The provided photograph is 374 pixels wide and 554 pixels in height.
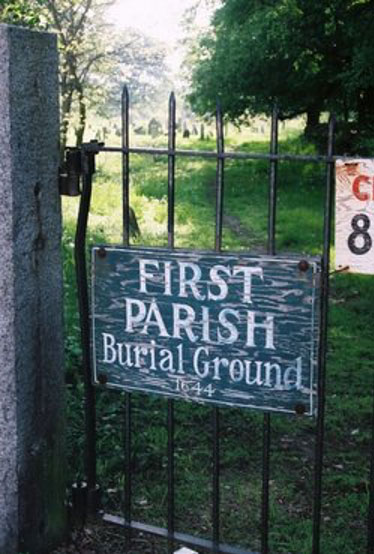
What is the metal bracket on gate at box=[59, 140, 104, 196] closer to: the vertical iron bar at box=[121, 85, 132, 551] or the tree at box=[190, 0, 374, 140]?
the vertical iron bar at box=[121, 85, 132, 551]

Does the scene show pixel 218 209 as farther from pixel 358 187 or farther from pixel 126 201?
pixel 358 187

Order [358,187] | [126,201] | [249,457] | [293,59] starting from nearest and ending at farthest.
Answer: [358,187] → [126,201] → [249,457] → [293,59]

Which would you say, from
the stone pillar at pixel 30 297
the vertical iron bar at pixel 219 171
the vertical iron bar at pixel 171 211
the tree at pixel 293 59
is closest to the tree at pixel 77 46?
the tree at pixel 293 59

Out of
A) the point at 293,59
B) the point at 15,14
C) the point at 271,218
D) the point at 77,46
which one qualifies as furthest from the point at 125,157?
the point at 77,46

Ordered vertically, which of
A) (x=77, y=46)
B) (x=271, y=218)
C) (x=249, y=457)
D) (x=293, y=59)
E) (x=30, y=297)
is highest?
(x=77, y=46)

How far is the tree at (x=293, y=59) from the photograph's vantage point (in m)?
15.1

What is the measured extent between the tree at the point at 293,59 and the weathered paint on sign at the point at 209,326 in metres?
11.7

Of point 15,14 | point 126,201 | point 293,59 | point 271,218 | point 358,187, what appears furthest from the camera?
point 293,59

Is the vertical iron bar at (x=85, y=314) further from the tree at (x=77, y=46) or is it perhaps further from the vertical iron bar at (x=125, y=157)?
the tree at (x=77, y=46)

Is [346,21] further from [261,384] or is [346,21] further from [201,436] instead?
[261,384]

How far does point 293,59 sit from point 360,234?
50.2 feet

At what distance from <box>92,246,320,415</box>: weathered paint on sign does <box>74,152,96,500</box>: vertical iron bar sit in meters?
0.11

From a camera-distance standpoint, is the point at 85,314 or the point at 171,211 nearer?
the point at 171,211

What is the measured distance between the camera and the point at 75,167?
131 inches
